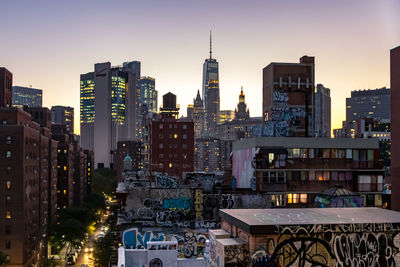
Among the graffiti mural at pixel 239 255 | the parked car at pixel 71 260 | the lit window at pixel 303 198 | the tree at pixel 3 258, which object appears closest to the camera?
the graffiti mural at pixel 239 255

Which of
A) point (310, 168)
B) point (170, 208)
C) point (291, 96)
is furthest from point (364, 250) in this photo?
point (291, 96)

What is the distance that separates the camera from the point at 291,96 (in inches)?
2633

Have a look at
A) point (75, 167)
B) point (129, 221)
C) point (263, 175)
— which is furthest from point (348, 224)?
point (75, 167)

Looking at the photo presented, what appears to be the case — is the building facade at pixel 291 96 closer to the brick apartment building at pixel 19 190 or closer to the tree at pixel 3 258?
the tree at pixel 3 258

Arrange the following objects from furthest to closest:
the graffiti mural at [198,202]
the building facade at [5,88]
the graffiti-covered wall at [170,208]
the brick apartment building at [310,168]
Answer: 1. the building facade at [5,88]
2. the brick apartment building at [310,168]
3. the graffiti mural at [198,202]
4. the graffiti-covered wall at [170,208]

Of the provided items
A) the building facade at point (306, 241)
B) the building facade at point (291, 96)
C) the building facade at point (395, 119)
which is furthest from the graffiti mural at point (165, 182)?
the building facade at point (306, 241)

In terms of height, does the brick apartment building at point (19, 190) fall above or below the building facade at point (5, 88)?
below

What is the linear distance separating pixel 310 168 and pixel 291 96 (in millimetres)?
14439

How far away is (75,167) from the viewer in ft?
571

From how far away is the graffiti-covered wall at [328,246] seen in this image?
17453 millimetres

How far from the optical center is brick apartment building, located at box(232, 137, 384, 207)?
54.7 m

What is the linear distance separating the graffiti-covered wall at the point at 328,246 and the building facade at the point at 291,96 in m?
45.7

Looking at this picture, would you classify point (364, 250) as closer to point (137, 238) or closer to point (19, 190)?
point (137, 238)

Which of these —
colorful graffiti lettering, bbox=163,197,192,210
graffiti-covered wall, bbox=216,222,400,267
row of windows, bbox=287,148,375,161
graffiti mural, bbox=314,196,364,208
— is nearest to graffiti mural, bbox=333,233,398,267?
graffiti-covered wall, bbox=216,222,400,267
